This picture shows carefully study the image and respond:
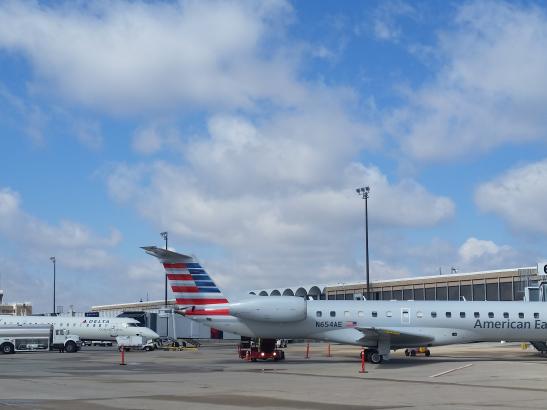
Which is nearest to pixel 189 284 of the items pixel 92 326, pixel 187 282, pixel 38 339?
pixel 187 282

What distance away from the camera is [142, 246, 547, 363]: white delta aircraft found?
3528cm

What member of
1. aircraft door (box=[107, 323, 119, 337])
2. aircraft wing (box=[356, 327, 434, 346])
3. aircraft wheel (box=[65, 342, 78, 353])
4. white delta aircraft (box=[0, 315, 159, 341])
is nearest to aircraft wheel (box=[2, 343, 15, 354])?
aircraft wheel (box=[65, 342, 78, 353])

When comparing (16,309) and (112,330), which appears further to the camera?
(16,309)

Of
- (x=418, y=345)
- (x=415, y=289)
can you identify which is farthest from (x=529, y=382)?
(x=415, y=289)

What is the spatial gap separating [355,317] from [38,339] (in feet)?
96.2

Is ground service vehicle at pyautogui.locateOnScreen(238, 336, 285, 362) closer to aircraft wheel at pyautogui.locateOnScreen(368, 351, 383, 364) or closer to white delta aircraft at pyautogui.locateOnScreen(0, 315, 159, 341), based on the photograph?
aircraft wheel at pyautogui.locateOnScreen(368, 351, 383, 364)

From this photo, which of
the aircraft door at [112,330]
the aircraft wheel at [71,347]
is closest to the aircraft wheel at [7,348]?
the aircraft wheel at [71,347]

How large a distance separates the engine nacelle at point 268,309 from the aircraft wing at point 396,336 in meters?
3.46

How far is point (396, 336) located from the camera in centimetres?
3466

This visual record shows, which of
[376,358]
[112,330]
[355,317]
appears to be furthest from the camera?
[112,330]

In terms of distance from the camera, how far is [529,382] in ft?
78.5

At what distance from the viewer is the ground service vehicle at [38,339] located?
53719 millimetres

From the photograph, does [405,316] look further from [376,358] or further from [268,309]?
[268,309]

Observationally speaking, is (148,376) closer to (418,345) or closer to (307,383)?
(307,383)
